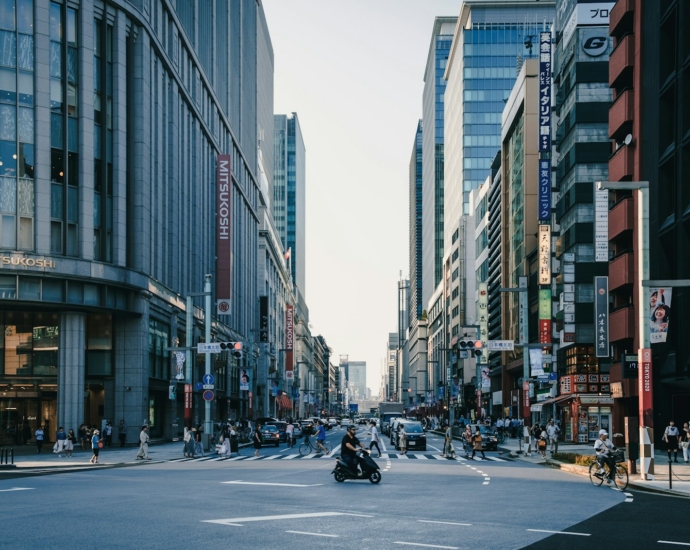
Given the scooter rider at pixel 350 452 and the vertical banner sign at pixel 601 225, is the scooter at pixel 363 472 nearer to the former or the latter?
the scooter rider at pixel 350 452

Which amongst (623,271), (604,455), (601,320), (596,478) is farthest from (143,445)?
(623,271)

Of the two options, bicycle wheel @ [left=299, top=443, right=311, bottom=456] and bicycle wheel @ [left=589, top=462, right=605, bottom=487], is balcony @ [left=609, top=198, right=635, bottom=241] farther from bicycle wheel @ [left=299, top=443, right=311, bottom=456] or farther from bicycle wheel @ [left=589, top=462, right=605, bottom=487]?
bicycle wheel @ [left=589, top=462, right=605, bottom=487]

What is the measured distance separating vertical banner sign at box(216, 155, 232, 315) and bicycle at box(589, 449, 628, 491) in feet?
189

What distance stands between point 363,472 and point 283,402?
408 ft

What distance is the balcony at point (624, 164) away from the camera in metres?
51.3

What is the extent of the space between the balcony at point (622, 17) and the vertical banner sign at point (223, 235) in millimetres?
39667

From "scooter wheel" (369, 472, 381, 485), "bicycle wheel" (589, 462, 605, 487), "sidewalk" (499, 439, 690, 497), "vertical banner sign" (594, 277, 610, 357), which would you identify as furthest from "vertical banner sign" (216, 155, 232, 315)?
"bicycle wheel" (589, 462, 605, 487)

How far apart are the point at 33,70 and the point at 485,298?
6873cm

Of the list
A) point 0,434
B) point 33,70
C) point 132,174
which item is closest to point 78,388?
point 0,434

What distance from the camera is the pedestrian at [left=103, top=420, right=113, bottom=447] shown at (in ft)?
179

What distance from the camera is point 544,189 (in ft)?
224

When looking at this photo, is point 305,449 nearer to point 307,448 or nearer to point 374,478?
point 307,448

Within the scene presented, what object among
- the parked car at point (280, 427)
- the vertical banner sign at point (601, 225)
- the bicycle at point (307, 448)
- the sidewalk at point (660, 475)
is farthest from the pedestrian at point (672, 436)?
the parked car at point (280, 427)

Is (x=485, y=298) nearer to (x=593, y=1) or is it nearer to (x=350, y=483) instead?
(x=593, y=1)
